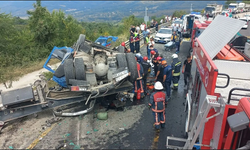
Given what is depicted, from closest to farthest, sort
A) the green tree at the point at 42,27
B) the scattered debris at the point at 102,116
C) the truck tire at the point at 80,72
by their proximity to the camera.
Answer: the scattered debris at the point at 102,116 → the truck tire at the point at 80,72 → the green tree at the point at 42,27

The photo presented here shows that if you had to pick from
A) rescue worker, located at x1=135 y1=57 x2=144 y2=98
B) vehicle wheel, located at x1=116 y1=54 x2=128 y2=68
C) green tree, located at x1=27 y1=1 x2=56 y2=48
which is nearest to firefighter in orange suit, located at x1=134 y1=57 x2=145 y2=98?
rescue worker, located at x1=135 y1=57 x2=144 y2=98

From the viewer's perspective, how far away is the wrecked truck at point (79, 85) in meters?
5.25

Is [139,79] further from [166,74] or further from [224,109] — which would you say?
[224,109]

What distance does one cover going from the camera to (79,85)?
18.5ft

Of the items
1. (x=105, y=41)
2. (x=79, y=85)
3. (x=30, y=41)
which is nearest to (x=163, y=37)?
(x=105, y=41)

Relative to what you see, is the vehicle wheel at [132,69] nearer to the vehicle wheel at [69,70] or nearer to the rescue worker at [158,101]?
the rescue worker at [158,101]

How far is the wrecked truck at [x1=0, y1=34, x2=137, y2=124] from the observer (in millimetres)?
5250

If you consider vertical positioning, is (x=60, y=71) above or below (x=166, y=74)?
above

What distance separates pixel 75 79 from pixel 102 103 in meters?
1.24

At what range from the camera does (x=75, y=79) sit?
238 inches

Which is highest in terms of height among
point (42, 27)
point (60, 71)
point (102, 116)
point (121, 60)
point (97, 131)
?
point (42, 27)

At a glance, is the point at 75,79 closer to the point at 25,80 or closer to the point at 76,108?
the point at 76,108

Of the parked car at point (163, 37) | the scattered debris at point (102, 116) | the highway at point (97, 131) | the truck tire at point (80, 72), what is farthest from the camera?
the parked car at point (163, 37)

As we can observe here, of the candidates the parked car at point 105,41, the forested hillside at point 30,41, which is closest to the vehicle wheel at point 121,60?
the forested hillside at point 30,41
